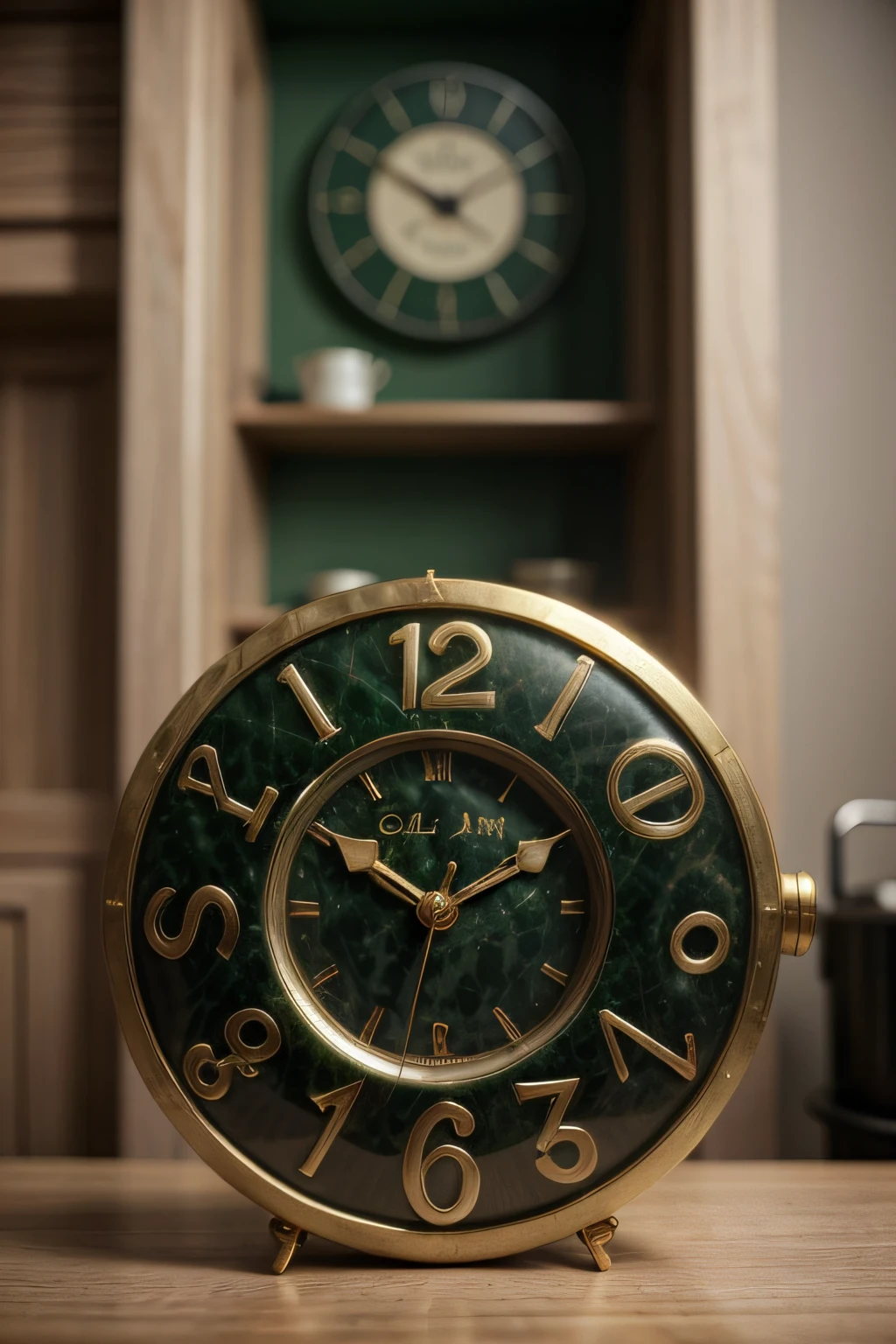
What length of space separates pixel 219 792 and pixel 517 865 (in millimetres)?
212

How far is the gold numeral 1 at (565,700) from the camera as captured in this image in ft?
2.31

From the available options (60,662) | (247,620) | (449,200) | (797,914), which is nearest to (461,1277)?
(797,914)

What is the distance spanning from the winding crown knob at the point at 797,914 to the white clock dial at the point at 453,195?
1.60m

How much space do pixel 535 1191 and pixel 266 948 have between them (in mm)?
243

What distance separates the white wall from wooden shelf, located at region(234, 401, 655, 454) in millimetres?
350

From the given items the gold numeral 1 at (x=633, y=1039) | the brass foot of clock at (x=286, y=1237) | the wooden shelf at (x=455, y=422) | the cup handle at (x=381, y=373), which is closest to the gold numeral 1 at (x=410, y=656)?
the gold numeral 1 at (x=633, y=1039)

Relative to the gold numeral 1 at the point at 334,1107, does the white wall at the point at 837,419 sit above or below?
above

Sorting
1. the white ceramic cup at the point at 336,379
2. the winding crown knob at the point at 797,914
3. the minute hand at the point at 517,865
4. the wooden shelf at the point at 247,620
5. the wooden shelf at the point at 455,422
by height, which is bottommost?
the winding crown knob at the point at 797,914

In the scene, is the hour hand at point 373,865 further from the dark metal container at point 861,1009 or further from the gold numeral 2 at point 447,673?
the dark metal container at point 861,1009

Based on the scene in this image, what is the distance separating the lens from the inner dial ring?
2.26ft

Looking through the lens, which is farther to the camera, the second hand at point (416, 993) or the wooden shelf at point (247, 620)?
the wooden shelf at point (247, 620)

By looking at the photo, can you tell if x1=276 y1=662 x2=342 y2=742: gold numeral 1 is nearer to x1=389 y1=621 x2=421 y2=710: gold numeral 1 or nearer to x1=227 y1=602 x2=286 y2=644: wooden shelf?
x1=389 y1=621 x2=421 y2=710: gold numeral 1

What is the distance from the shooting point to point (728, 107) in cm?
161

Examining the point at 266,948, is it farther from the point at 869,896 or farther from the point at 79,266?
the point at 79,266
